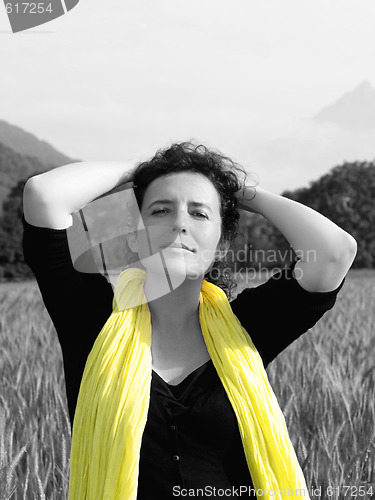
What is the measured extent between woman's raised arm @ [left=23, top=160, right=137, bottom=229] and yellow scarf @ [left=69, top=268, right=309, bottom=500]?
0.22 m

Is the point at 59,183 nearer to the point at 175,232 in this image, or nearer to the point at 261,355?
the point at 175,232

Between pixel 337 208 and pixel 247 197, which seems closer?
pixel 247 197

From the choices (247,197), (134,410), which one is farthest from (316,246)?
(134,410)

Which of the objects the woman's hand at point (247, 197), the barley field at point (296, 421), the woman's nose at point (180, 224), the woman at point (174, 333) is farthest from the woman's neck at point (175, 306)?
the barley field at point (296, 421)

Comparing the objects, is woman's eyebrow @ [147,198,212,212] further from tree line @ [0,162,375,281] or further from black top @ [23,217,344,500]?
tree line @ [0,162,375,281]

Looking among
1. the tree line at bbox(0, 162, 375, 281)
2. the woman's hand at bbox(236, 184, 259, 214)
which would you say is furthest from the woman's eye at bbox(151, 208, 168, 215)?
the tree line at bbox(0, 162, 375, 281)

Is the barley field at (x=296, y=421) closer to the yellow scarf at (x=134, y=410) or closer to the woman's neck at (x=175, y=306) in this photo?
the yellow scarf at (x=134, y=410)

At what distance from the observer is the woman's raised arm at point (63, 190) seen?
111 cm

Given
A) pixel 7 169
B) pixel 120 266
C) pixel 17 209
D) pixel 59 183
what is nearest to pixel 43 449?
pixel 120 266

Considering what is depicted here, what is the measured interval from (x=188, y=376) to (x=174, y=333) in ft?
0.35

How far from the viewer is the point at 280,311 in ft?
3.88

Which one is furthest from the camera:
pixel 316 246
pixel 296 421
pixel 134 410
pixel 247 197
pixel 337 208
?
pixel 337 208

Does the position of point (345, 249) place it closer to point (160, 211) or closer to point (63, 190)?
point (160, 211)

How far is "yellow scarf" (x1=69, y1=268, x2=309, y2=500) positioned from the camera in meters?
1.07
